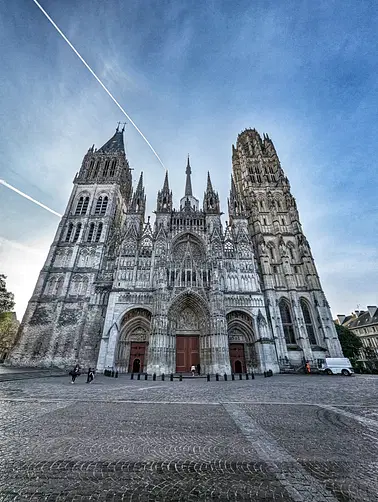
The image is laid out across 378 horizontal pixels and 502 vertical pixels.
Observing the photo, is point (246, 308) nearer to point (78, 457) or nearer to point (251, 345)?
point (251, 345)

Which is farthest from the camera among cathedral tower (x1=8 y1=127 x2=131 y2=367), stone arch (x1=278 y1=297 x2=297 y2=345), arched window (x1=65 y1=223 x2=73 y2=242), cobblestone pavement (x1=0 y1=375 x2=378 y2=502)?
arched window (x1=65 y1=223 x2=73 y2=242)

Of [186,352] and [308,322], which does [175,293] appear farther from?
[308,322]

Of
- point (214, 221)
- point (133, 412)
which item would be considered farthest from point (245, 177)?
point (133, 412)

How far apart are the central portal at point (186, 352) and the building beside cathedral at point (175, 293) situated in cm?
10

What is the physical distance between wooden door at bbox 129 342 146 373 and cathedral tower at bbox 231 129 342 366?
14837mm

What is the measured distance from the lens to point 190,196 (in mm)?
38000

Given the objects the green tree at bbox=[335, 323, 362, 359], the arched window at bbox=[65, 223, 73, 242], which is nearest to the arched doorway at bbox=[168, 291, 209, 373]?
the arched window at bbox=[65, 223, 73, 242]

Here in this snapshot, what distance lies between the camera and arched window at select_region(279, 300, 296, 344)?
2558 centimetres

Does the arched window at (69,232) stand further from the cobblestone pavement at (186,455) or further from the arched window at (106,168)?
the cobblestone pavement at (186,455)

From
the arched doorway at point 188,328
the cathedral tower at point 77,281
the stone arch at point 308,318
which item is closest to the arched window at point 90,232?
the cathedral tower at point 77,281

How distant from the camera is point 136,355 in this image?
76.5 feet

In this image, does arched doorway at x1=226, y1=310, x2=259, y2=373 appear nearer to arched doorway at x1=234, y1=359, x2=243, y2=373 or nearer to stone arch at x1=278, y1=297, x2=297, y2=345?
arched doorway at x1=234, y1=359, x2=243, y2=373

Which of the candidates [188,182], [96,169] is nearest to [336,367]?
[188,182]

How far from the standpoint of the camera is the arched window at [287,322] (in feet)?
83.9
